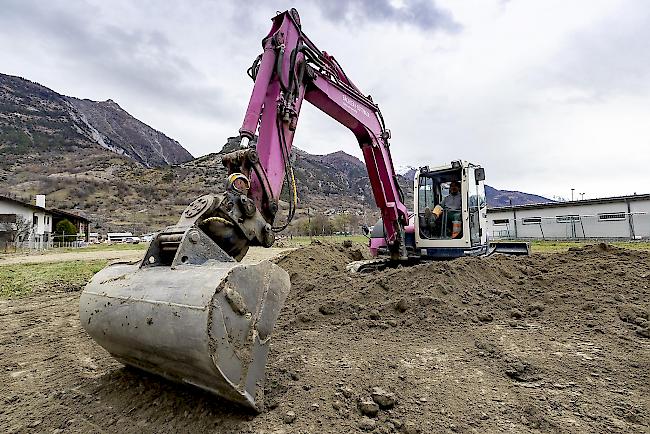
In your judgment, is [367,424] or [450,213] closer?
[367,424]

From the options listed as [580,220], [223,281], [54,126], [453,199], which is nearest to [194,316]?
[223,281]

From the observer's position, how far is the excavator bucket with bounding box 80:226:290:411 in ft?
7.33

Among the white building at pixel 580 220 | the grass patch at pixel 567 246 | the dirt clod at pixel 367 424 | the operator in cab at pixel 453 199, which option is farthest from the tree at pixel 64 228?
the dirt clod at pixel 367 424

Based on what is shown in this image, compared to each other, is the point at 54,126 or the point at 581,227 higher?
the point at 54,126

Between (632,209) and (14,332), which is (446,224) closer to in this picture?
(14,332)

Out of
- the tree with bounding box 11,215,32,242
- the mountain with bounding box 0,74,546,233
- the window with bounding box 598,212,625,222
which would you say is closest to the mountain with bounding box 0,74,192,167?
the mountain with bounding box 0,74,546,233

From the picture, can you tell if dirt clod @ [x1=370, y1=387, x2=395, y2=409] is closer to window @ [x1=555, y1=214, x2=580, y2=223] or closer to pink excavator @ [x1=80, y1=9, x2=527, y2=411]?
pink excavator @ [x1=80, y1=9, x2=527, y2=411]

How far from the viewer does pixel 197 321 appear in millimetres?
2197

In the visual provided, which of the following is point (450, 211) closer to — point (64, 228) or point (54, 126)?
point (64, 228)

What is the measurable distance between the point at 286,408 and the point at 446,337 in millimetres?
2121

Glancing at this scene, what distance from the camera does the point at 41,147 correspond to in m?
84.8

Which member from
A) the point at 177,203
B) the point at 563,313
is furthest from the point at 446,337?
the point at 177,203

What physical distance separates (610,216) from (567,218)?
2.55 m

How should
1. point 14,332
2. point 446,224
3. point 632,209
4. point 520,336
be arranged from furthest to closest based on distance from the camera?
point 632,209
point 446,224
point 14,332
point 520,336
